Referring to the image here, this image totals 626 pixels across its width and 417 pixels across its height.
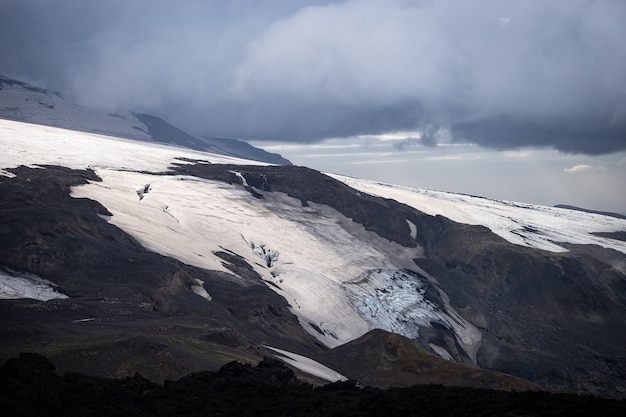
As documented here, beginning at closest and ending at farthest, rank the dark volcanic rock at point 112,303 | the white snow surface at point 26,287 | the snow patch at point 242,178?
the dark volcanic rock at point 112,303 → the white snow surface at point 26,287 → the snow patch at point 242,178

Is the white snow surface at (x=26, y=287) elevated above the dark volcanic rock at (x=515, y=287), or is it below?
above

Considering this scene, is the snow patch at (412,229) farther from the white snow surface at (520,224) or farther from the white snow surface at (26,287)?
the white snow surface at (26,287)

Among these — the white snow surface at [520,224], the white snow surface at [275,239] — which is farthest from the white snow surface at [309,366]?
the white snow surface at [520,224]

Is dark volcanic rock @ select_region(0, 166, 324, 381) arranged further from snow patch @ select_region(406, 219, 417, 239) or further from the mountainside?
snow patch @ select_region(406, 219, 417, 239)

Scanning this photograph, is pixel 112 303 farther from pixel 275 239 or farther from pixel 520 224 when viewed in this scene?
pixel 520 224

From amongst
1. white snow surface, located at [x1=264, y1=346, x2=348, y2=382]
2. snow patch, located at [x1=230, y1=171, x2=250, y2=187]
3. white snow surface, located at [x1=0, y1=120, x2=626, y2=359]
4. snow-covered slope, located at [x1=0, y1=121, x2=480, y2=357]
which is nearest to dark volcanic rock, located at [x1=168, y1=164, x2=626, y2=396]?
snow patch, located at [x1=230, y1=171, x2=250, y2=187]

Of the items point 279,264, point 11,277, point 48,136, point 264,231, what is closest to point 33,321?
point 11,277
